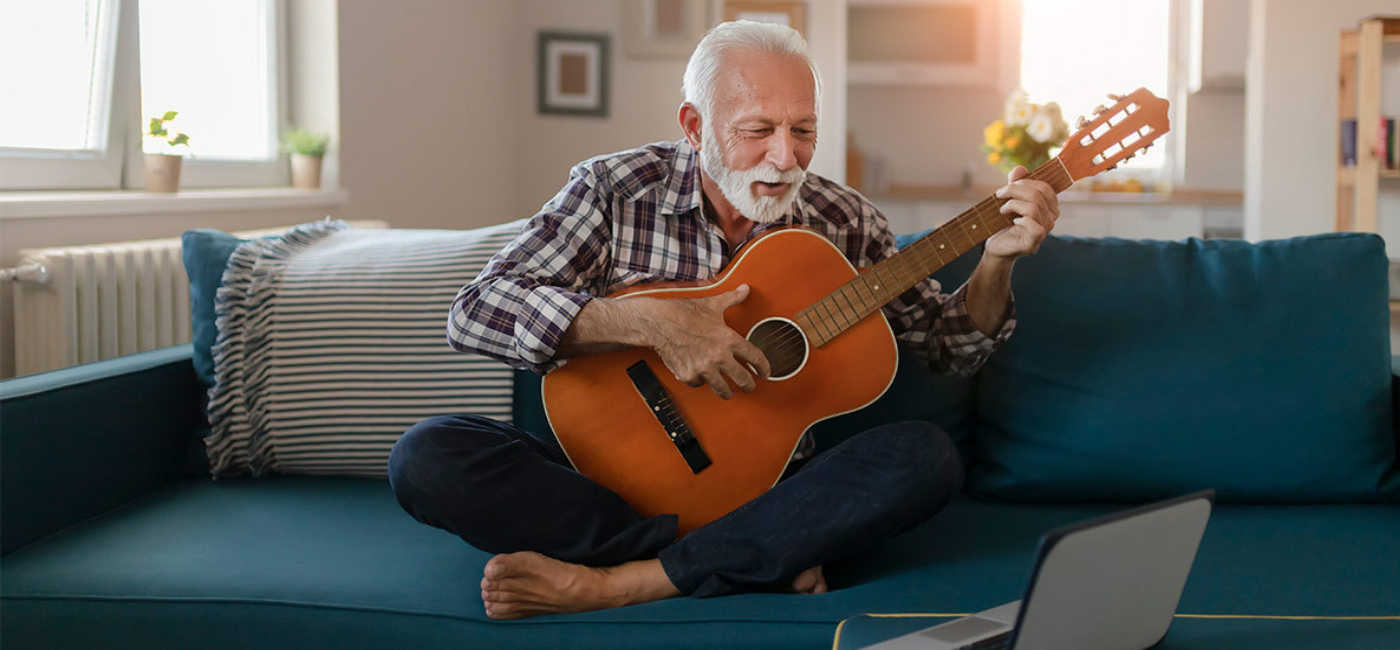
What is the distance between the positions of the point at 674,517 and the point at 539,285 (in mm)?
363

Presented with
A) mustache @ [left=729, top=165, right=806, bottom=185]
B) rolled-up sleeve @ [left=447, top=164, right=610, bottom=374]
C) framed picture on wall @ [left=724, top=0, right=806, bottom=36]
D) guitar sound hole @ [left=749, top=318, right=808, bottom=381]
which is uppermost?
framed picture on wall @ [left=724, top=0, right=806, bottom=36]

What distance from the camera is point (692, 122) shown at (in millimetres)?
1735

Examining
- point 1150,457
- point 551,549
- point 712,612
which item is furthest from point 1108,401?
point 551,549

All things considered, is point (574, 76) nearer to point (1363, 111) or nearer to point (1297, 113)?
point (1297, 113)

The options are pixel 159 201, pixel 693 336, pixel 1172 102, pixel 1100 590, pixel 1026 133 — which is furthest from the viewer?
pixel 1172 102

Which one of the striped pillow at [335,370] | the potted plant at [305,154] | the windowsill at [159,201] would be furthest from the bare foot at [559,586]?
the potted plant at [305,154]

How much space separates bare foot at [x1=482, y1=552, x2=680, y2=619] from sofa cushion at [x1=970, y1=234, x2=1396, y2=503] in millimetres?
635

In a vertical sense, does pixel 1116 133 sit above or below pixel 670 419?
above

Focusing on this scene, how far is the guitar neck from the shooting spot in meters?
1.57

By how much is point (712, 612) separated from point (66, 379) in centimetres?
99

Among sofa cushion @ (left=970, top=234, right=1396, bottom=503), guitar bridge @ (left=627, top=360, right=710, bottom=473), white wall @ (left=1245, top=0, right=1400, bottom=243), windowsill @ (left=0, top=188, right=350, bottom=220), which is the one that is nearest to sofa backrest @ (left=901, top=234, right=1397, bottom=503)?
sofa cushion @ (left=970, top=234, right=1396, bottom=503)

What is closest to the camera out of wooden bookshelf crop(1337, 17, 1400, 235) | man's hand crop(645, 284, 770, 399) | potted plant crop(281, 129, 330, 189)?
man's hand crop(645, 284, 770, 399)

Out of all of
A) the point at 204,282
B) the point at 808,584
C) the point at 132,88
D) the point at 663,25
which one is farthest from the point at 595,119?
the point at 808,584

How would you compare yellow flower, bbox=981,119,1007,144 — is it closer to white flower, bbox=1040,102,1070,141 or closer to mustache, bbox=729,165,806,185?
white flower, bbox=1040,102,1070,141
